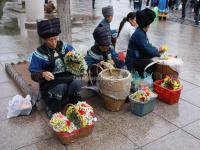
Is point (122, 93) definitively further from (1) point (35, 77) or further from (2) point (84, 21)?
(2) point (84, 21)

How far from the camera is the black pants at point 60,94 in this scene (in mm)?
3846

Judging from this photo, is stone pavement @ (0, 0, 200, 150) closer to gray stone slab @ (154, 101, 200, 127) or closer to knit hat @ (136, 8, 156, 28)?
gray stone slab @ (154, 101, 200, 127)

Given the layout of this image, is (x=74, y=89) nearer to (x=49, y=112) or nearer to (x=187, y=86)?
(x=49, y=112)

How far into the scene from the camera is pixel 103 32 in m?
4.30

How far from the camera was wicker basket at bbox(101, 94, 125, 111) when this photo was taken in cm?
419

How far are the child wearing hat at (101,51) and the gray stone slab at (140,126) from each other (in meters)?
0.88

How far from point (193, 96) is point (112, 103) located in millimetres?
1724

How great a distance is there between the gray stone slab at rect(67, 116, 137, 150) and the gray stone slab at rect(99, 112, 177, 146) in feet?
0.34

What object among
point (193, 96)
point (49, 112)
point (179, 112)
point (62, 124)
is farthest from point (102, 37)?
point (193, 96)

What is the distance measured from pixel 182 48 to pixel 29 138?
654 centimetres

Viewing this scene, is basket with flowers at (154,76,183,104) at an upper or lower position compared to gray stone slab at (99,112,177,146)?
upper

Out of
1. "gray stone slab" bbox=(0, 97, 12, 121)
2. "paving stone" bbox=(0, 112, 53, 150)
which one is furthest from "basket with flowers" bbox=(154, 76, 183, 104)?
"gray stone slab" bbox=(0, 97, 12, 121)

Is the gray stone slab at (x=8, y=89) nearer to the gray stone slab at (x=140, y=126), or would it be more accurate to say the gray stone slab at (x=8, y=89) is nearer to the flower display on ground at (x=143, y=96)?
the gray stone slab at (x=140, y=126)

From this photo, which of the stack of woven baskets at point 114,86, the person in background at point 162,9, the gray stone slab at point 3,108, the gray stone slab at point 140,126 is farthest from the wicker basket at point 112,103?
the person in background at point 162,9
